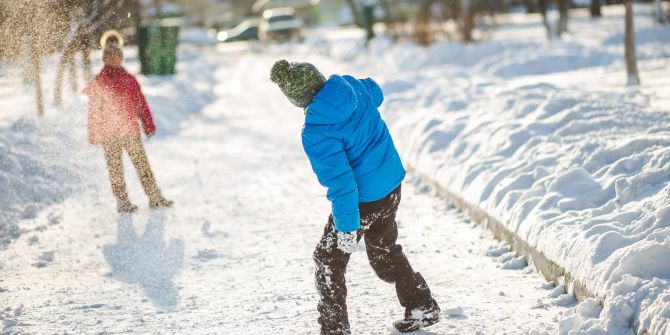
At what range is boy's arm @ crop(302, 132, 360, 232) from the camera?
3.79 m

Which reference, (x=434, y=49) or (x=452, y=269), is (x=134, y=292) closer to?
(x=452, y=269)

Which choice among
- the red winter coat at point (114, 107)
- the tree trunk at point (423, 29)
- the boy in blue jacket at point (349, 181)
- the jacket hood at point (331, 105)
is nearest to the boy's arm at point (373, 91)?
the boy in blue jacket at point (349, 181)

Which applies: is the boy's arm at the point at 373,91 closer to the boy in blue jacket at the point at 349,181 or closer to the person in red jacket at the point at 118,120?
the boy in blue jacket at the point at 349,181

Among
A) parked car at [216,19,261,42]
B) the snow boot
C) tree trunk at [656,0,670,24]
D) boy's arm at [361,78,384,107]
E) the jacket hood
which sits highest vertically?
the jacket hood

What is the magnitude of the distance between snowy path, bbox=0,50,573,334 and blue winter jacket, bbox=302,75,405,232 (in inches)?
34.4

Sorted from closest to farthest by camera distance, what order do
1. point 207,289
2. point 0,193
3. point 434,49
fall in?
point 207,289 → point 0,193 → point 434,49

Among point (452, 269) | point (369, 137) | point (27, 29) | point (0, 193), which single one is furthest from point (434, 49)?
point (369, 137)

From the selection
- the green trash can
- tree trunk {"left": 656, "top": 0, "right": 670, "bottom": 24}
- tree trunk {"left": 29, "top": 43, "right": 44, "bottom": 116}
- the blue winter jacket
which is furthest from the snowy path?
tree trunk {"left": 656, "top": 0, "right": 670, "bottom": 24}

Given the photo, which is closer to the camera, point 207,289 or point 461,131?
point 207,289

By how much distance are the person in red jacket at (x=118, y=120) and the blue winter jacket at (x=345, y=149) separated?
13.2ft

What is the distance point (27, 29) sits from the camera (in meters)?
14.0

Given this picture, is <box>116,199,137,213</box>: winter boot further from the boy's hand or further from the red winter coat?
the boy's hand

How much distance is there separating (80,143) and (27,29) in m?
4.24

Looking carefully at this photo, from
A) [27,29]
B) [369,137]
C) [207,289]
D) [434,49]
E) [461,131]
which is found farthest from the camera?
[434,49]
